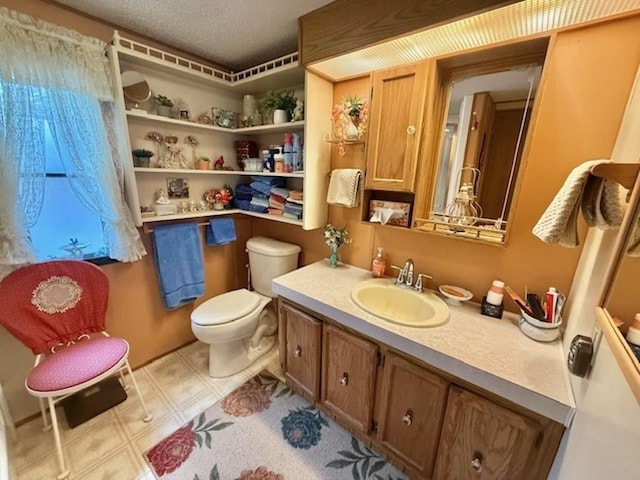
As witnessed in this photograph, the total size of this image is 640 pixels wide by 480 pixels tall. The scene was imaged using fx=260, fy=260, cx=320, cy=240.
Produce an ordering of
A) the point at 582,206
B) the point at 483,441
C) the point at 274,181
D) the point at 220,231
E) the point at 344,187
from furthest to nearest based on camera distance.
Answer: the point at 220,231
the point at 274,181
the point at 344,187
the point at 483,441
the point at 582,206

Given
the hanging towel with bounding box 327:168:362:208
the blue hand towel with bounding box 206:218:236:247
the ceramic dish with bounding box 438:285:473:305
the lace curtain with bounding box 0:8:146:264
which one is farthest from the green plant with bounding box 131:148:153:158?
the ceramic dish with bounding box 438:285:473:305

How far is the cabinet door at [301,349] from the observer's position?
150 cm

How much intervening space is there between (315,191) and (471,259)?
1002mm

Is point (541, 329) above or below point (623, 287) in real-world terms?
below

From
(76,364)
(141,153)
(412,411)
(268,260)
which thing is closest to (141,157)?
(141,153)

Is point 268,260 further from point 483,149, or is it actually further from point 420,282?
point 483,149

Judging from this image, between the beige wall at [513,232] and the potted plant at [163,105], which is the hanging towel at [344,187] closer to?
the beige wall at [513,232]

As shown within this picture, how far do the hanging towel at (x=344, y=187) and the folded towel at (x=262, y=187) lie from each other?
0.56 metres

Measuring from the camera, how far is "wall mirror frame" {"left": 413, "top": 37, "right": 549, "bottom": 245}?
1.13 metres

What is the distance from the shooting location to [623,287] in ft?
1.99

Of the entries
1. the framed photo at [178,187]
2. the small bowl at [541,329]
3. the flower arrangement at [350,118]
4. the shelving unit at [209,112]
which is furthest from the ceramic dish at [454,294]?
the framed photo at [178,187]

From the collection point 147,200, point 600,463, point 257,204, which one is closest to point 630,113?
point 600,463

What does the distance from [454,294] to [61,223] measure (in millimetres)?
2216

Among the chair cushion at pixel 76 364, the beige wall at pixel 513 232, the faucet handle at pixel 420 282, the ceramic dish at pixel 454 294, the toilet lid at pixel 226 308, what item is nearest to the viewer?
the beige wall at pixel 513 232
